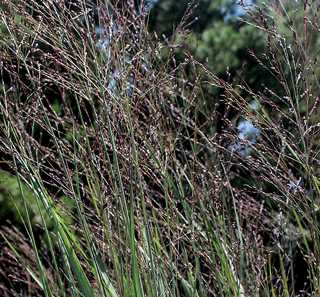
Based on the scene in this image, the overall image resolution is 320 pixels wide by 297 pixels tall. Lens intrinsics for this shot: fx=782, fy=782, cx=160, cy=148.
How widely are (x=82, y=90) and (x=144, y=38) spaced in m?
0.26

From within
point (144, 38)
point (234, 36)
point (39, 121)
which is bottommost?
point (234, 36)

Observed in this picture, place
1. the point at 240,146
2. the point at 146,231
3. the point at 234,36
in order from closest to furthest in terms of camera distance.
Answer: the point at 146,231, the point at 240,146, the point at 234,36

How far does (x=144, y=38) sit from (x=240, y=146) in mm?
468

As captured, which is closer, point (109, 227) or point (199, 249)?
point (109, 227)

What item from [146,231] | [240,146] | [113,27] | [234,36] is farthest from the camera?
[234,36]

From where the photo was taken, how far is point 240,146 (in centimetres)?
244

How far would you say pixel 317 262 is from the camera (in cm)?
234

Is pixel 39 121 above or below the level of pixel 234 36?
above

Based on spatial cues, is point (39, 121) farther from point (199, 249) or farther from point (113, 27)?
point (199, 249)

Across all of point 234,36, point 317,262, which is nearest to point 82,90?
point 317,262

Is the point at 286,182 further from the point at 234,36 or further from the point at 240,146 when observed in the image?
the point at 234,36

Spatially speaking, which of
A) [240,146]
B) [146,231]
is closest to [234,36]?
[240,146]

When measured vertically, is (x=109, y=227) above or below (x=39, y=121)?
below

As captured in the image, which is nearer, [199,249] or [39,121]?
[39,121]
